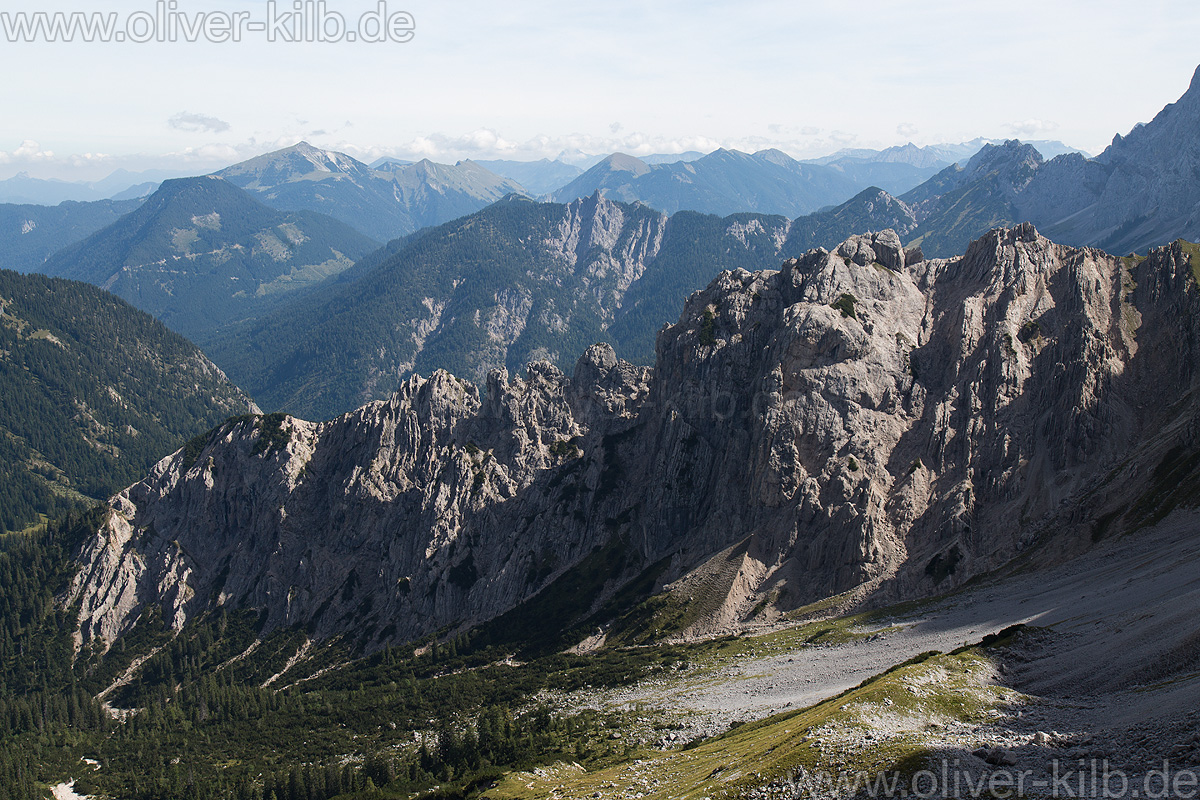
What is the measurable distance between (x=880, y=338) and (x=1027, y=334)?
2949cm

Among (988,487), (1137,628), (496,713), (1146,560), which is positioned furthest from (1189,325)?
(496,713)

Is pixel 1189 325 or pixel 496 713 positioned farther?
pixel 1189 325

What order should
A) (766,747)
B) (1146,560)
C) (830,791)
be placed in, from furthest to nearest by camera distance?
(1146,560), (766,747), (830,791)

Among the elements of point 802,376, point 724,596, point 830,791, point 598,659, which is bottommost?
point 598,659

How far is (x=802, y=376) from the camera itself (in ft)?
580

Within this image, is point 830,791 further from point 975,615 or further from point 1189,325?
point 1189,325

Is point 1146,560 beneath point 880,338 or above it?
beneath

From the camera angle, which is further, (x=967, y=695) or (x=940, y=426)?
(x=940, y=426)

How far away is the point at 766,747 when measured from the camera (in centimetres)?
8831

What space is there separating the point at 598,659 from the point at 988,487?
86440mm

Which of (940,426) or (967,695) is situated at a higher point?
(940,426)

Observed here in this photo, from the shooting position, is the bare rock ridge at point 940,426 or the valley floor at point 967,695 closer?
the valley floor at point 967,695

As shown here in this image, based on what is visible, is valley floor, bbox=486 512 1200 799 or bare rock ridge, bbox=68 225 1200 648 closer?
valley floor, bbox=486 512 1200 799

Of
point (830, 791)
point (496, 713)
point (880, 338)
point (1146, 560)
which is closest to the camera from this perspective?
point (830, 791)
